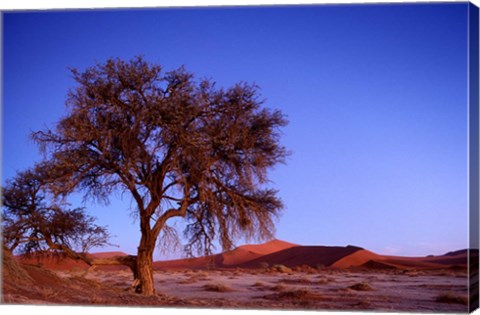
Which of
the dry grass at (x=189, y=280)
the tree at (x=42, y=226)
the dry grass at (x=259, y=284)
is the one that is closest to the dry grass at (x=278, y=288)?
the dry grass at (x=259, y=284)

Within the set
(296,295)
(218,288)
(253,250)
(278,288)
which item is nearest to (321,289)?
(278,288)

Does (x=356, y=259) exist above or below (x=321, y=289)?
above

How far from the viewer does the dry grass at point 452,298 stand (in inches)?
583

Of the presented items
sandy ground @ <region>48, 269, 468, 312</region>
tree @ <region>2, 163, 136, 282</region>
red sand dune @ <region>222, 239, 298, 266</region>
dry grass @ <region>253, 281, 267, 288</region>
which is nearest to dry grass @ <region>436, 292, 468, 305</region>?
sandy ground @ <region>48, 269, 468, 312</region>

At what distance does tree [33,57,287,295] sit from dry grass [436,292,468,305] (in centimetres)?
409

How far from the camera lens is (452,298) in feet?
50.0

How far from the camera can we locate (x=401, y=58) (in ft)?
52.1

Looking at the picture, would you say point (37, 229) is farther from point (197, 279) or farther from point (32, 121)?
point (197, 279)

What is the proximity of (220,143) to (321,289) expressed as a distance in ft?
14.3

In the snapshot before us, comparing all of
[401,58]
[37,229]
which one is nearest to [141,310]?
[37,229]

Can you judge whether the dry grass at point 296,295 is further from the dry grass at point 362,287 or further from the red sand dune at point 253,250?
the red sand dune at point 253,250

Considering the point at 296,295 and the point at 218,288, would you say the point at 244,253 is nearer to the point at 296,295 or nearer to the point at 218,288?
A: the point at 218,288

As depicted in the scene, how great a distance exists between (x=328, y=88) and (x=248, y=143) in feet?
7.11

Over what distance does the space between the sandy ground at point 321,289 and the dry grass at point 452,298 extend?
0.02 metres
